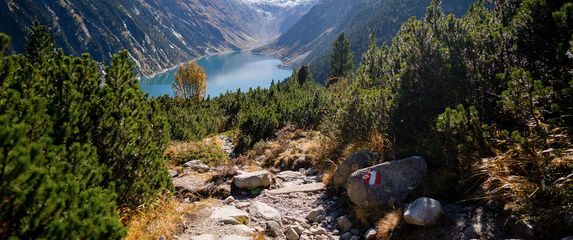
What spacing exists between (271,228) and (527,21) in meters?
5.64

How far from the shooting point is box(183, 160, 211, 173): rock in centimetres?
1073

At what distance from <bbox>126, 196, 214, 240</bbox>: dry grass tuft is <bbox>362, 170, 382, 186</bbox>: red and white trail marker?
3.27 metres

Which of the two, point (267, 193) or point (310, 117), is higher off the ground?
point (310, 117)

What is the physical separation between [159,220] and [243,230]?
1.40 meters

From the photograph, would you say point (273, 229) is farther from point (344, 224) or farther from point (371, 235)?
point (371, 235)

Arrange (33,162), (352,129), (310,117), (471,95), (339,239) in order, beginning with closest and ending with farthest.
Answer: (33,162), (339,239), (471,95), (352,129), (310,117)

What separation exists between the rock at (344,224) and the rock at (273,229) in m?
1.09

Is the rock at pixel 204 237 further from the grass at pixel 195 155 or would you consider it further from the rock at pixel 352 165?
the grass at pixel 195 155

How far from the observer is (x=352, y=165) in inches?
309

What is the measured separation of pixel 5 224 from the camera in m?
3.02

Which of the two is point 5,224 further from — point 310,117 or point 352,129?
point 310,117

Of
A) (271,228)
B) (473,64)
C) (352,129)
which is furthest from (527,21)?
(271,228)

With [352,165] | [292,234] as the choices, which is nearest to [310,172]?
[352,165]

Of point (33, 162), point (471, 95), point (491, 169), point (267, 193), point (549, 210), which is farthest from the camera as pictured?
point (267, 193)
